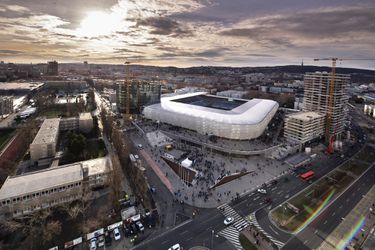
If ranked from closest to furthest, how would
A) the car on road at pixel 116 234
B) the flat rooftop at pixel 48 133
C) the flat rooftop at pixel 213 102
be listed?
the car on road at pixel 116 234 < the flat rooftop at pixel 48 133 < the flat rooftop at pixel 213 102

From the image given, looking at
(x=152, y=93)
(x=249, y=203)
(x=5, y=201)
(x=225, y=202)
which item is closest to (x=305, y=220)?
A: (x=249, y=203)

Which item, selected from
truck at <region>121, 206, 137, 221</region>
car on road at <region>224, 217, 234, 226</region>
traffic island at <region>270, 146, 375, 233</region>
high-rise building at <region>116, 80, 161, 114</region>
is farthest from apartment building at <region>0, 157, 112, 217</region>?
high-rise building at <region>116, 80, 161, 114</region>

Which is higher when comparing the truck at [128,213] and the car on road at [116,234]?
the truck at [128,213]

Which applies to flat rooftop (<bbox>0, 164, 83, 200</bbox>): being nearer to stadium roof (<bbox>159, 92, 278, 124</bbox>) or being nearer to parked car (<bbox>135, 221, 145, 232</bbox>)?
parked car (<bbox>135, 221, 145, 232</bbox>)

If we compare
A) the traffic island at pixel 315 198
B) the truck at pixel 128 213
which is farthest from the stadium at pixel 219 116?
the truck at pixel 128 213

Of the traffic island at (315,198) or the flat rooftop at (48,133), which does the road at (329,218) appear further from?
the flat rooftop at (48,133)

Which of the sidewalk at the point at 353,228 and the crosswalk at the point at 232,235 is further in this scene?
the sidewalk at the point at 353,228

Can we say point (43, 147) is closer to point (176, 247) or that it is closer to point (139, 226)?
point (139, 226)
